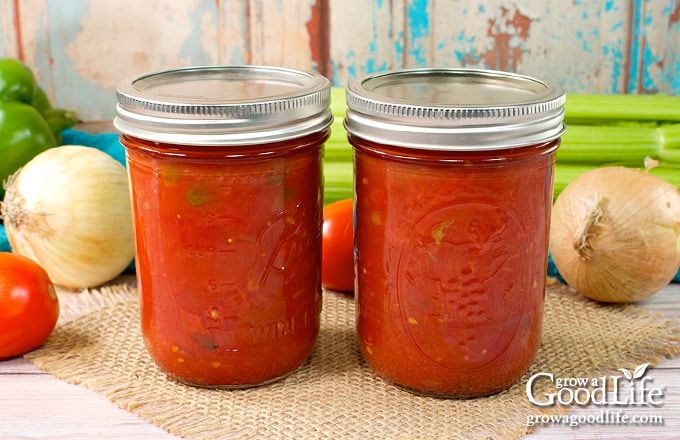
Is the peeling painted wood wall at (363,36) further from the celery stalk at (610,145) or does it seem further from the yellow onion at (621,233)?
the yellow onion at (621,233)

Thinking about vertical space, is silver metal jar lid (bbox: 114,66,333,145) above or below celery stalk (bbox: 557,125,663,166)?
above

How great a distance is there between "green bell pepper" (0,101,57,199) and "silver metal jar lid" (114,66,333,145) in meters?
0.80

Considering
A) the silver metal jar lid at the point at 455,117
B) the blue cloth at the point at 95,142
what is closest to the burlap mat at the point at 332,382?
the blue cloth at the point at 95,142

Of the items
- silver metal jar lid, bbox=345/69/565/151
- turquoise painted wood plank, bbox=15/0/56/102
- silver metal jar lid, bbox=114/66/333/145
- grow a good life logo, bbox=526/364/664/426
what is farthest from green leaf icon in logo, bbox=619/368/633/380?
turquoise painted wood plank, bbox=15/0/56/102

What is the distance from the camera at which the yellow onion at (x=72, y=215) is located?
184 cm

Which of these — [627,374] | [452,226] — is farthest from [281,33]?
[627,374]

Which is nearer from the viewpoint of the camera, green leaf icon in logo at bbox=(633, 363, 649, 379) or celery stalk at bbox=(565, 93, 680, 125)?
green leaf icon in logo at bbox=(633, 363, 649, 379)

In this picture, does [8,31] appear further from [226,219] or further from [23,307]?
[226,219]

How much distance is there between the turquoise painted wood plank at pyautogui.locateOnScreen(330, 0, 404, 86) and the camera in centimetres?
233

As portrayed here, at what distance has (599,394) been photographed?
4.78ft

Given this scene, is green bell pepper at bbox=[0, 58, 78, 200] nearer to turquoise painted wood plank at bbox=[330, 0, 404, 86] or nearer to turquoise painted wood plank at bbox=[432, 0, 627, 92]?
turquoise painted wood plank at bbox=[330, 0, 404, 86]

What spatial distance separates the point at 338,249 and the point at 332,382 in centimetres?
44

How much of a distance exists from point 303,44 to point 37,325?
1.14 meters

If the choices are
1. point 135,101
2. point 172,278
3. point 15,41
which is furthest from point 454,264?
point 15,41
